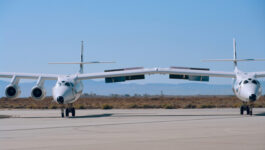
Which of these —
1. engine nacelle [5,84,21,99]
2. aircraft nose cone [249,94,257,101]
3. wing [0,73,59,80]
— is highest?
wing [0,73,59,80]

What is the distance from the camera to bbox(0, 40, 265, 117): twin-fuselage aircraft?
29031mm

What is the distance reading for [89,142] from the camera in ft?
44.1

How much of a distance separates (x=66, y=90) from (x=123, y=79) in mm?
5669

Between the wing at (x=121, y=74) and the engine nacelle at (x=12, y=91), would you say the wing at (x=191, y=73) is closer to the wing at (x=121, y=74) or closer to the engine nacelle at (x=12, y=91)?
the wing at (x=121, y=74)

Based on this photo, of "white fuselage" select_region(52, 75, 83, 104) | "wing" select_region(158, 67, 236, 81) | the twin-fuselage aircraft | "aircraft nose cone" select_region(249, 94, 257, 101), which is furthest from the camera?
"wing" select_region(158, 67, 236, 81)

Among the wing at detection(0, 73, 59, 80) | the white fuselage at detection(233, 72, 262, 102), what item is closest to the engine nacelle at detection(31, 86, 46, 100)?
the wing at detection(0, 73, 59, 80)

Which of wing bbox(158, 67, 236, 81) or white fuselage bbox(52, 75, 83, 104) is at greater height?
wing bbox(158, 67, 236, 81)

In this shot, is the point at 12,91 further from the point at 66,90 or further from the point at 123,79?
the point at 123,79

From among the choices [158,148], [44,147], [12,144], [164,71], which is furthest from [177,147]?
[164,71]

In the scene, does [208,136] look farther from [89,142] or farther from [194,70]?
[194,70]

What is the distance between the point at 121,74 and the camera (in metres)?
32.3

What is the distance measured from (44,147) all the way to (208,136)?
5280mm

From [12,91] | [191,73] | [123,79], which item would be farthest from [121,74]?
[12,91]

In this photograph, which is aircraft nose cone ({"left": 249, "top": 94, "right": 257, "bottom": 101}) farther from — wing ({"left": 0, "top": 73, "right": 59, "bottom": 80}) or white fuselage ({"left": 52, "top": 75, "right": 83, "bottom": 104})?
wing ({"left": 0, "top": 73, "right": 59, "bottom": 80})
